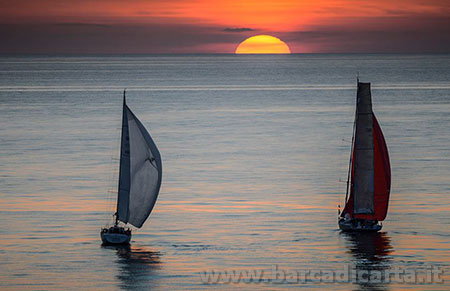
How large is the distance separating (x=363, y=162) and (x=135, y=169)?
12314 millimetres

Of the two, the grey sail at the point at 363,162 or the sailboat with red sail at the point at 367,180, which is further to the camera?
the sailboat with red sail at the point at 367,180

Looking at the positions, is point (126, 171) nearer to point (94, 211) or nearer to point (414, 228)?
point (94, 211)

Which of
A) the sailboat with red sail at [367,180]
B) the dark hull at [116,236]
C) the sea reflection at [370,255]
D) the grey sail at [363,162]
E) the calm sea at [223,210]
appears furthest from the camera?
the sailboat with red sail at [367,180]

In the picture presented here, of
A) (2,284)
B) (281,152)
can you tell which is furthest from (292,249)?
(281,152)

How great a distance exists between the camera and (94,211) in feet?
195

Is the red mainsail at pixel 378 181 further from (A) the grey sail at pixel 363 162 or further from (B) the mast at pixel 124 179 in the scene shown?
(B) the mast at pixel 124 179

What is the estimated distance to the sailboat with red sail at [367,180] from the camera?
52.3 meters

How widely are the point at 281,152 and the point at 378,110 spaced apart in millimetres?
54742

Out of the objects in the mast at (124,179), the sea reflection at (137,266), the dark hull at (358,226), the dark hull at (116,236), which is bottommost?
the sea reflection at (137,266)

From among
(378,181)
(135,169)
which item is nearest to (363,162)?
(378,181)

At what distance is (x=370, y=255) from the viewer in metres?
47.6

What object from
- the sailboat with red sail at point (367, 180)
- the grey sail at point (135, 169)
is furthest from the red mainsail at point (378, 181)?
the grey sail at point (135, 169)

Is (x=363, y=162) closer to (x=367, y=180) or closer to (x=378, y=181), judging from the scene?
(x=367, y=180)

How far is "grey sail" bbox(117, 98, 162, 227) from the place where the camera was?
50.9 m
